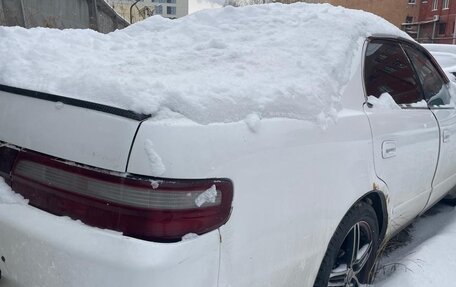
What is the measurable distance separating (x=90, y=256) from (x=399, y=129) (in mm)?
1958

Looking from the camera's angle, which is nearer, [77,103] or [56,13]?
[77,103]

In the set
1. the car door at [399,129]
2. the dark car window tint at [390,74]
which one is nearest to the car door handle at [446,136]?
the car door at [399,129]

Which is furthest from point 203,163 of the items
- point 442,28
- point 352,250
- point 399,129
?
point 442,28

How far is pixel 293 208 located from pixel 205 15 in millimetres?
1884

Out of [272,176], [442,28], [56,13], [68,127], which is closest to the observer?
[68,127]

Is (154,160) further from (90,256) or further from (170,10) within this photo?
(170,10)

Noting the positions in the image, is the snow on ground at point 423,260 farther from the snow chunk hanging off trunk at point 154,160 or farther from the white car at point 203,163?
the snow chunk hanging off trunk at point 154,160

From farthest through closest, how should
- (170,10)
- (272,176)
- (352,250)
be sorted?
(170,10) < (352,250) < (272,176)

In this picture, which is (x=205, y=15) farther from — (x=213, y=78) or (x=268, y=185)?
(x=268, y=185)

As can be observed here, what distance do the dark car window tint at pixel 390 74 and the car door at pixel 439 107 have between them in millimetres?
132

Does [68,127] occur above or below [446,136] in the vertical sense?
above

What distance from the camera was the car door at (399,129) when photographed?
2.49 metres

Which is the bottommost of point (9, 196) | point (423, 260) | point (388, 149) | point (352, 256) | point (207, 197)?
point (423, 260)

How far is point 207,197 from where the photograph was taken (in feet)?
4.98
